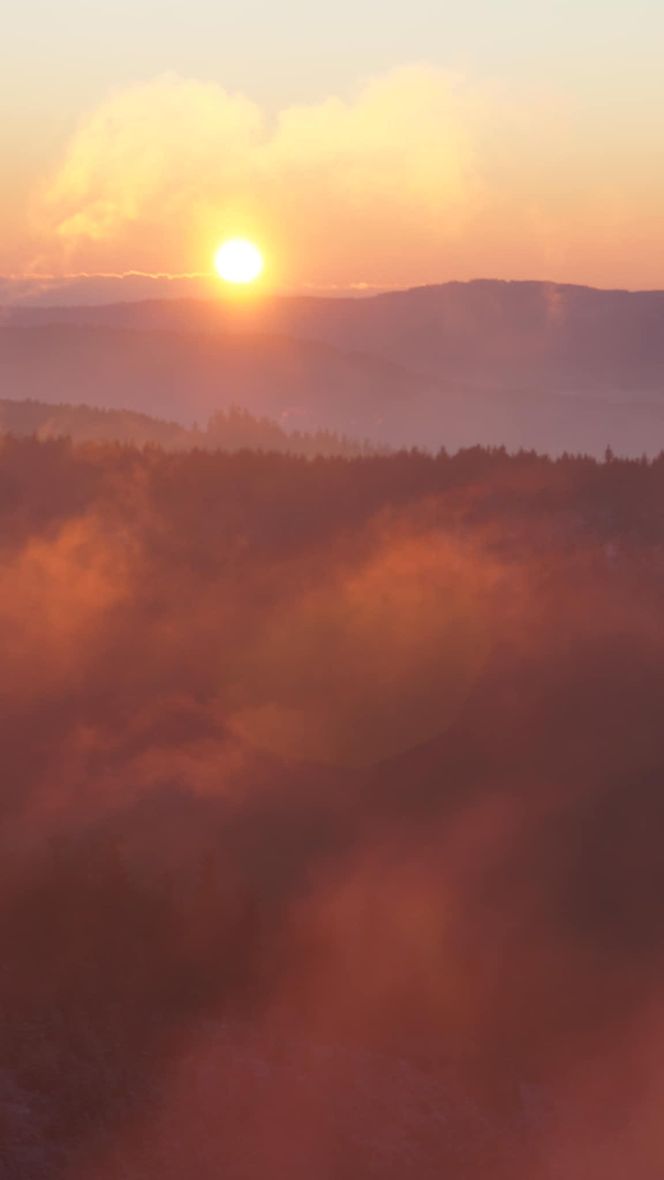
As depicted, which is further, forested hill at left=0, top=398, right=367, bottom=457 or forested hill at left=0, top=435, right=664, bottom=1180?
forested hill at left=0, top=398, right=367, bottom=457

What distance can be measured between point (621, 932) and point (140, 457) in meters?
31.5

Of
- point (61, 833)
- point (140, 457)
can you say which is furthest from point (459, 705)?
point (140, 457)

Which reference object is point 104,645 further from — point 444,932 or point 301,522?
point 444,932

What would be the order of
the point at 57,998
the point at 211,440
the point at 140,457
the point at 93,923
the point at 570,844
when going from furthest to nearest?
the point at 211,440 < the point at 140,457 < the point at 570,844 < the point at 93,923 < the point at 57,998

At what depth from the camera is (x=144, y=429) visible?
132625 mm

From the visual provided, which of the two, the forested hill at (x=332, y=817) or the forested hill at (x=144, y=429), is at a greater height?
the forested hill at (x=144, y=429)

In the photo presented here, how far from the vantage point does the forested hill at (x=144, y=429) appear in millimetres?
118938

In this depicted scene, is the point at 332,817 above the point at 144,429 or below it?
below

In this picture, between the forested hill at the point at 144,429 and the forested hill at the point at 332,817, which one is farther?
the forested hill at the point at 144,429

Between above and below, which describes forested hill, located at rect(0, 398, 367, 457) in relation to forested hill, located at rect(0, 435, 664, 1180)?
above

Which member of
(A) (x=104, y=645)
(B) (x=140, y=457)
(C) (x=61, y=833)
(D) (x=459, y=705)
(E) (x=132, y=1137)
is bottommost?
(E) (x=132, y=1137)

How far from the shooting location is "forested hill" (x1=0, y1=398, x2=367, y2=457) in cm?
11894

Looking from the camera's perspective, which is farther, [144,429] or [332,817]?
[144,429]

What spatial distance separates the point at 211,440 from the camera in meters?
135
